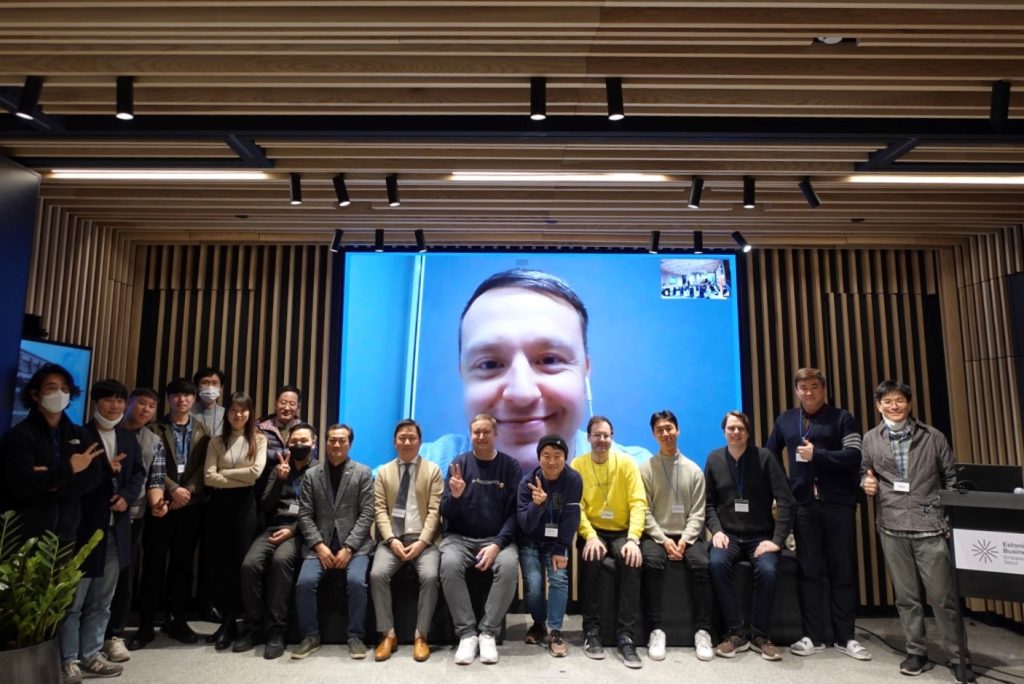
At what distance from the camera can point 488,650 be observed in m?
4.23

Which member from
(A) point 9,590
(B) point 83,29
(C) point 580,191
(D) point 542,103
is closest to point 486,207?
(C) point 580,191

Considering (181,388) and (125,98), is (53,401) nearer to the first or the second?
(181,388)

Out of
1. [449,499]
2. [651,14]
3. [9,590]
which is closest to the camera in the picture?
[9,590]

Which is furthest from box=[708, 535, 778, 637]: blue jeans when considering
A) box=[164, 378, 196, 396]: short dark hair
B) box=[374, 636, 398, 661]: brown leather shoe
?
box=[164, 378, 196, 396]: short dark hair

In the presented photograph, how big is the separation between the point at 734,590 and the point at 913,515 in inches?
48.0

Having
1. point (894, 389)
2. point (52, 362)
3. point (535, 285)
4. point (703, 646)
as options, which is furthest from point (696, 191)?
point (52, 362)

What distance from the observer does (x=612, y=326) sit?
6.10 metres

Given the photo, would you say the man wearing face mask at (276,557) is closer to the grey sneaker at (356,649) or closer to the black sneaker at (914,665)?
the grey sneaker at (356,649)

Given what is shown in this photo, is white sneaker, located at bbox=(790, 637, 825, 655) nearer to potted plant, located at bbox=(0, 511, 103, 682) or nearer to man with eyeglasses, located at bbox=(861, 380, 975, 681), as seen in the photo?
man with eyeglasses, located at bbox=(861, 380, 975, 681)

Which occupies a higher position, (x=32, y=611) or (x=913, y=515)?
(x=32, y=611)

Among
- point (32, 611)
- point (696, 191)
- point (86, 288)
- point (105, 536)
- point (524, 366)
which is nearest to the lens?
point (32, 611)

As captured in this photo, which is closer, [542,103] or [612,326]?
[542,103]

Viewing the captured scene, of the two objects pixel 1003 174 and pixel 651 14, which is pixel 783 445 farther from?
pixel 651 14

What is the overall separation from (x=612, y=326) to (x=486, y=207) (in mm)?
1641
